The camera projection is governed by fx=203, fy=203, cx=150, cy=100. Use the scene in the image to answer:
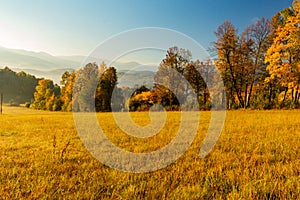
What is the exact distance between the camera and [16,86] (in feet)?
280

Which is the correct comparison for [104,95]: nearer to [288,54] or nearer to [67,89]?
[67,89]

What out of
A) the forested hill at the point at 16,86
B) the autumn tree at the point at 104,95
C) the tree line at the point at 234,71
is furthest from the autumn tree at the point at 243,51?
the forested hill at the point at 16,86

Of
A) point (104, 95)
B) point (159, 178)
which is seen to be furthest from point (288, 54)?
point (104, 95)

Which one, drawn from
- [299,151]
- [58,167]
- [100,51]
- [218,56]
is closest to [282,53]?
[218,56]

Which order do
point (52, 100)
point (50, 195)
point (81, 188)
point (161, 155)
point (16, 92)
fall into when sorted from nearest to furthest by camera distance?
point (50, 195) → point (81, 188) → point (161, 155) → point (52, 100) → point (16, 92)

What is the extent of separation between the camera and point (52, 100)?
62.5 meters

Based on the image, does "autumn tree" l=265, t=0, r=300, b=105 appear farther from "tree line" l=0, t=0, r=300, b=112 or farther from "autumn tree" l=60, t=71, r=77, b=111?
"autumn tree" l=60, t=71, r=77, b=111

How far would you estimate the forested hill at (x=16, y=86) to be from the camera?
82312 millimetres

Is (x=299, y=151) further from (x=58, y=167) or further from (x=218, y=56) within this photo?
(x=218, y=56)

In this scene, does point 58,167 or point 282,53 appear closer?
point 58,167

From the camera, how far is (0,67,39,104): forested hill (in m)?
82.3

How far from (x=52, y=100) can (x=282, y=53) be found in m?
59.8

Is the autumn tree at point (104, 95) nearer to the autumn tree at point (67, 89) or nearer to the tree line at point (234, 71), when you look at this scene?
the tree line at point (234, 71)

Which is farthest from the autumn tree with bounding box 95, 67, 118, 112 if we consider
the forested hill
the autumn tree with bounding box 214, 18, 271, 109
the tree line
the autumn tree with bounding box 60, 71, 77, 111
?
the forested hill
